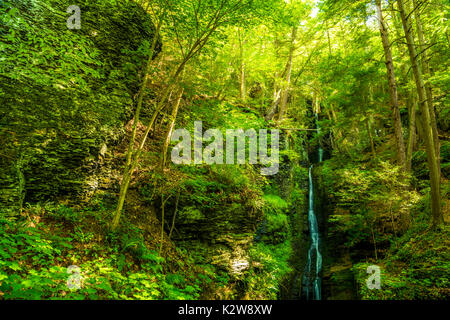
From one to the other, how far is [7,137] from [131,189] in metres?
3.03

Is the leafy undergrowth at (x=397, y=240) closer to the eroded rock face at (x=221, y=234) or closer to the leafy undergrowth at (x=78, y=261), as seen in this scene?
the eroded rock face at (x=221, y=234)

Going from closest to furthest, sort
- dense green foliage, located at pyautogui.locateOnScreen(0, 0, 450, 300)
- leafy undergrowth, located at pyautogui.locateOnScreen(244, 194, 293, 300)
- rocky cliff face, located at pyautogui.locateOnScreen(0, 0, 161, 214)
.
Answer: dense green foliage, located at pyautogui.locateOnScreen(0, 0, 450, 300)
rocky cliff face, located at pyautogui.locateOnScreen(0, 0, 161, 214)
leafy undergrowth, located at pyautogui.locateOnScreen(244, 194, 293, 300)

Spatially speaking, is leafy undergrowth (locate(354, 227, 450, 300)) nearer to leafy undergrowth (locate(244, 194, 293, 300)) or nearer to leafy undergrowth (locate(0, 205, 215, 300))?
leafy undergrowth (locate(244, 194, 293, 300))

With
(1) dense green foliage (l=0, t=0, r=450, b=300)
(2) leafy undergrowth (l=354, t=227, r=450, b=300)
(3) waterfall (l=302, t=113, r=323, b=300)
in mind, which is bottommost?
(3) waterfall (l=302, t=113, r=323, b=300)

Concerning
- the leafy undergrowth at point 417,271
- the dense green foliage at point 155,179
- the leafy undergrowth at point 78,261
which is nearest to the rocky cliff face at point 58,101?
the dense green foliage at point 155,179

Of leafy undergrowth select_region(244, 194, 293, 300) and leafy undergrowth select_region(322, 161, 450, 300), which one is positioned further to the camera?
leafy undergrowth select_region(244, 194, 293, 300)

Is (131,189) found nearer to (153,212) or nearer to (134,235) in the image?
(153,212)

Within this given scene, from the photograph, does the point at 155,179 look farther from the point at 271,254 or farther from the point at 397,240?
the point at 397,240

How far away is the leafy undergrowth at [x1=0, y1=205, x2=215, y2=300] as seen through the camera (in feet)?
9.38

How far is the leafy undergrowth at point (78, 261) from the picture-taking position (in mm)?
2858

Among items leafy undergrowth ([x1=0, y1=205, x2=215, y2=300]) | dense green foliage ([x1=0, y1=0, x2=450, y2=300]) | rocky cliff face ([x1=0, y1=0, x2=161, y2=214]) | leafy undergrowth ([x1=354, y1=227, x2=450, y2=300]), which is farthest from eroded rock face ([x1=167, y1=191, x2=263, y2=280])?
leafy undergrowth ([x1=354, y1=227, x2=450, y2=300])

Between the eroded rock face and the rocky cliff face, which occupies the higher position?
the rocky cliff face

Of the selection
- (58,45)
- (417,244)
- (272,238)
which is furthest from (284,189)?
(58,45)

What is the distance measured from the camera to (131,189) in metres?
6.53
